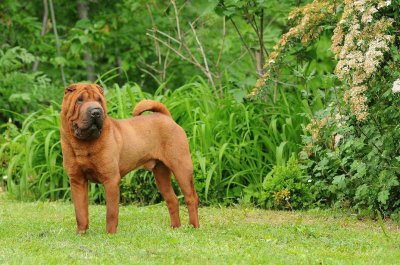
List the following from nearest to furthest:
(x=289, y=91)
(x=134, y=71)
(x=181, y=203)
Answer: (x=181, y=203) < (x=289, y=91) < (x=134, y=71)

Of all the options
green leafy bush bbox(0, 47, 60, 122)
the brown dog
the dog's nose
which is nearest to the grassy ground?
the brown dog

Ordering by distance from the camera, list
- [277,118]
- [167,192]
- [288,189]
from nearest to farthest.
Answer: [167,192] < [288,189] < [277,118]

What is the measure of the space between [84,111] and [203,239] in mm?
1425

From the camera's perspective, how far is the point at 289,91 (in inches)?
470

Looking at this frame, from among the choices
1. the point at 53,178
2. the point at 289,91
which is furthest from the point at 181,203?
the point at 289,91

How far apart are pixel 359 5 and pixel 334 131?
1.49 m

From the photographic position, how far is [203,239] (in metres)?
7.27

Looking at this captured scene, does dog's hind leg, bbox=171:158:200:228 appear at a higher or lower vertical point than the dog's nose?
lower

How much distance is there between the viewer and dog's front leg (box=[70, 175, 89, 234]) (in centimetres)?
764

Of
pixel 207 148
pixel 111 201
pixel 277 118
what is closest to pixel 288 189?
pixel 207 148

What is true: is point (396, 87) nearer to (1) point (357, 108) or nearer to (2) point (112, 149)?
(1) point (357, 108)

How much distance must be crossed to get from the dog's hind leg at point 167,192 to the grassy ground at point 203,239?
13 centimetres

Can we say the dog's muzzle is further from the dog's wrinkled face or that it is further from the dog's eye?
the dog's eye

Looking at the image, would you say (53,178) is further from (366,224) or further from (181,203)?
(366,224)
